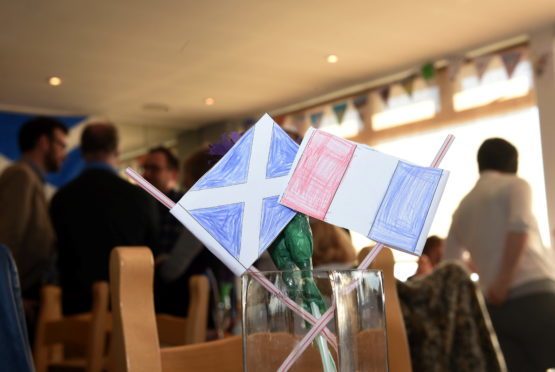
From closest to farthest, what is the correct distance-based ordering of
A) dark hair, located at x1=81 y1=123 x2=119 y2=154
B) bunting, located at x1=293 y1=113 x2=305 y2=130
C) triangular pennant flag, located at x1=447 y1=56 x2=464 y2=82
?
1. dark hair, located at x1=81 y1=123 x2=119 y2=154
2. triangular pennant flag, located at x1=447 y1=56 x2=464 y2=82
3. bunting, located at x1=293 y1=113 x2=305 y2=130

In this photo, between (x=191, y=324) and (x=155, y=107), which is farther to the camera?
(x=155, y=107)

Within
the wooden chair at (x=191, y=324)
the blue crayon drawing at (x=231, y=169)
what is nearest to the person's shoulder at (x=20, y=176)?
the wooden chair at (x=191, y=324)

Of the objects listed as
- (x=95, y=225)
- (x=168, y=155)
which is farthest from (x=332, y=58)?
(x=95, y=225)

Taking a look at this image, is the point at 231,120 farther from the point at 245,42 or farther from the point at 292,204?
the point at 292,204

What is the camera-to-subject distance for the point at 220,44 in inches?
209

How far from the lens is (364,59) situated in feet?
19.1

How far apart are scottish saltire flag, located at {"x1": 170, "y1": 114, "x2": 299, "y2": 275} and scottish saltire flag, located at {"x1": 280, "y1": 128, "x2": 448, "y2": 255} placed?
2cm

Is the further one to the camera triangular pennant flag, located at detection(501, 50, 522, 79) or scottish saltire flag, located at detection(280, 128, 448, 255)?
triangular pennant flag, located at detection(501, 50, 522, 79)

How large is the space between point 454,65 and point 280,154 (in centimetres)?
551

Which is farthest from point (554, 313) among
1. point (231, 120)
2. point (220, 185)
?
point (231, 120)

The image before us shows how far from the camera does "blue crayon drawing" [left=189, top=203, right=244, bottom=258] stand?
559mm

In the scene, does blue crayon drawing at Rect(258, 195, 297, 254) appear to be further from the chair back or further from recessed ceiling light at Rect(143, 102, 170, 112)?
recessed ceiling light at Rect(143, 102, 170, 112)

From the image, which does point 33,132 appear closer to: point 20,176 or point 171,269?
point 20,176

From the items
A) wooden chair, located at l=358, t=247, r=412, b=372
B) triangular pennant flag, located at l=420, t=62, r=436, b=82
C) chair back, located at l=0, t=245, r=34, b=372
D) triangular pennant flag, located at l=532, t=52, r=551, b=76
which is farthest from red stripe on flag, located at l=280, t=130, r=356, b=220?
triangular pennant flag, located at l=420, t=62, r=436, b=82
